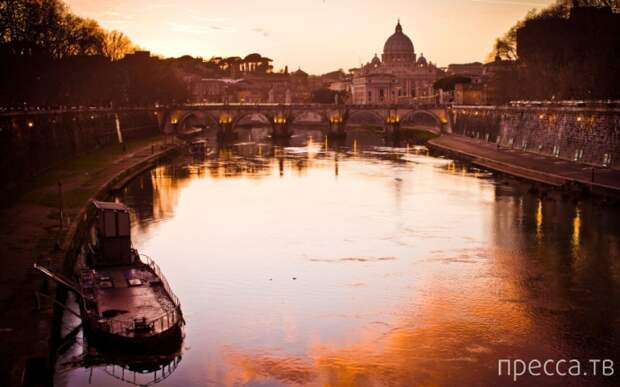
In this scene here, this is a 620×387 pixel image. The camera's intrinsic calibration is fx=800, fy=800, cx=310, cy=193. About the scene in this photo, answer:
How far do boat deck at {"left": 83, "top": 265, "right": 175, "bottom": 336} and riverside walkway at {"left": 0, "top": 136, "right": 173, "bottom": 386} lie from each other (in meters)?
1.45

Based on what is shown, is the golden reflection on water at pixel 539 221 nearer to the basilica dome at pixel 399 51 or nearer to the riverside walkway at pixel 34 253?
the riverside walkway at pixel 34 253

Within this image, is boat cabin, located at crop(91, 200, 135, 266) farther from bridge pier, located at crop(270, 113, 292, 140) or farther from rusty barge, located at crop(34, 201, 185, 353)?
bridge pier, located at crop(270, 113, 292, 140)

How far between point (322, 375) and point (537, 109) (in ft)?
163

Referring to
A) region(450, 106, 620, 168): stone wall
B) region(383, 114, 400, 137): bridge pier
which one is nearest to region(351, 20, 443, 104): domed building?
region(383, 114, 400, 137): bridge pier

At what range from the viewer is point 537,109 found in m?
64.1

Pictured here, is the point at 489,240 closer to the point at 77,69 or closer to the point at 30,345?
the point at 30,345

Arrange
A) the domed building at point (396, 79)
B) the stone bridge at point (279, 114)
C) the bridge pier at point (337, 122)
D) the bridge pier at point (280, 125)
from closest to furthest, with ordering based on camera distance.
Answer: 1. the stone bridge at point (279, 114)
2. the bridge pier at point (280, 125)
3. the bridge pier at point (337, 122)
4. the domed building at point (396, 79)

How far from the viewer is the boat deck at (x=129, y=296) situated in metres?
Answer: 21.2

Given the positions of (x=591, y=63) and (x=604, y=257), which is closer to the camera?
(x=604, y=257)

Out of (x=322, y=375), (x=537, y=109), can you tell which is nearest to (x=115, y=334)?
(x=322, y=375)


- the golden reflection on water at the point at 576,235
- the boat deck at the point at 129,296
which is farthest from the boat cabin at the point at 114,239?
the golden reflection on water at the point at 576,235

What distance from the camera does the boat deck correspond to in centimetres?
2117

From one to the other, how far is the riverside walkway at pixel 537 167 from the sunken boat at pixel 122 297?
25641 mm

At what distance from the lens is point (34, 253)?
83.6 feet
